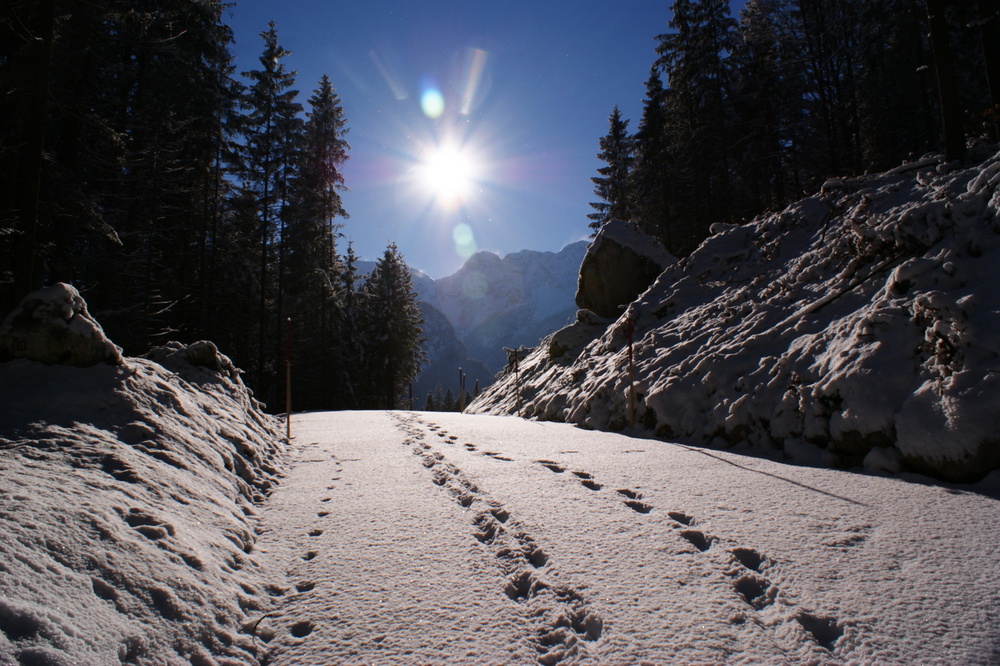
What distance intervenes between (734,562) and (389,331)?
2768cm

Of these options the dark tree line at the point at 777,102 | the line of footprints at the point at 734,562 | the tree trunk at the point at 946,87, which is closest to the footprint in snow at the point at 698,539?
the line of footprints at the point at 734,562

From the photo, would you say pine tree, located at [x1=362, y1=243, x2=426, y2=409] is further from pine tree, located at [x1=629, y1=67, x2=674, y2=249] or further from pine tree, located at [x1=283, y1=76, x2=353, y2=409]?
pine tree, located at [x1=629, y1=67, x2=674, y2=249]

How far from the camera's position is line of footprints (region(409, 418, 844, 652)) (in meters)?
1.97

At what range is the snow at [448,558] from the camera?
1849 mm

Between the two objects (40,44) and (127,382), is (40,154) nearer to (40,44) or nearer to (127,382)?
(40,44)

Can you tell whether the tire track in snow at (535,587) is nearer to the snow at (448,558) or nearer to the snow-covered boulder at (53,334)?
the snow at (448,558)

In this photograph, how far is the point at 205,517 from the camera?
3107 millimetres

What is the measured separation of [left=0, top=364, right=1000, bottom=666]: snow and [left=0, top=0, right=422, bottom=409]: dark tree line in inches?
233

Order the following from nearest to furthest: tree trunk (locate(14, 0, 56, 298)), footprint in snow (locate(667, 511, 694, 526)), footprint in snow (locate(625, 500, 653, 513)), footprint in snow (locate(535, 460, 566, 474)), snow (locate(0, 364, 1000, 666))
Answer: snow (locate(0, 364, 1000, 666)), footprint in snow (locate(667, 511, 694, 526)), footprint in snow (locate(625, 500, 653, 513)), footprint in snow (locate(535, 460, 566, 474)), tree trunk (locate(14, 0, 56, 298))

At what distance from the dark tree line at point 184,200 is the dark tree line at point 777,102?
1862 centimetres

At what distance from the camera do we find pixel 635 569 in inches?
98.8

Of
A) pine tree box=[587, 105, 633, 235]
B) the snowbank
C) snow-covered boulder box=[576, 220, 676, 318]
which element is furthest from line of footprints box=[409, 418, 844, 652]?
pine tree box=[587, 105, 633, 235]

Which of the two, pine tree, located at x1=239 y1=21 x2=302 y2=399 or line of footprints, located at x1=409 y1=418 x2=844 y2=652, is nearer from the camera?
line of footprints, located at x1=409 y1=418 x2=844 y2=652

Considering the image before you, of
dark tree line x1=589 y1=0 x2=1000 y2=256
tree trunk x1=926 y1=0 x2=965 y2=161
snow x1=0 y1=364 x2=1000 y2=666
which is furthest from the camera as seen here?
dark tree line x1=589 y1=0 x2=1000 y2=256
